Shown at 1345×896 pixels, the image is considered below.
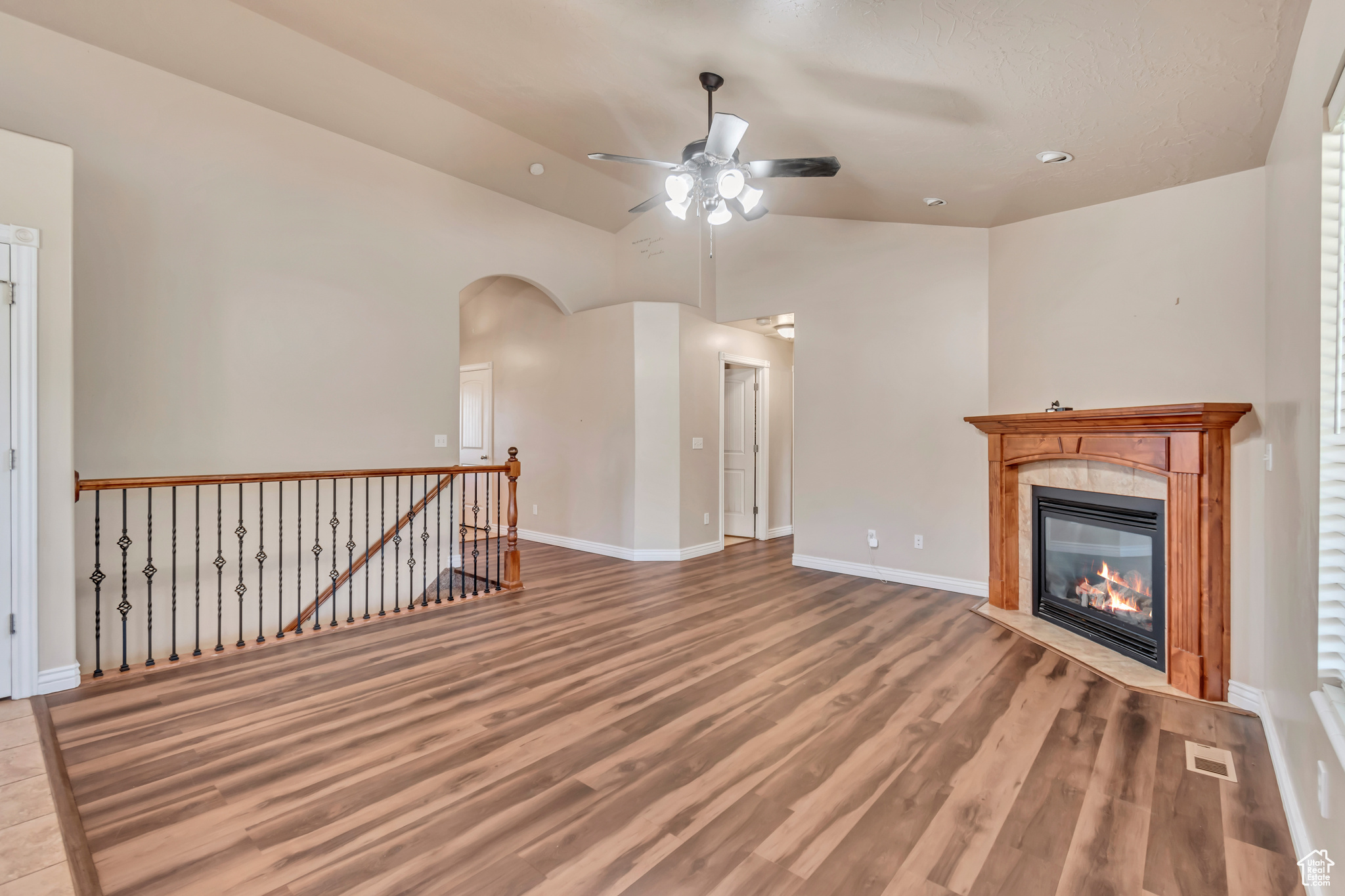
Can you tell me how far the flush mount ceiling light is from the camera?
314cm

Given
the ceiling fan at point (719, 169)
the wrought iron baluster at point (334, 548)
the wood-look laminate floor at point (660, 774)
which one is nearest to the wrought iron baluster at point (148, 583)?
the wood-look laminate floor at point (660, 774)

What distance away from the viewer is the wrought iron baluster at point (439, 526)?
4.77 meters

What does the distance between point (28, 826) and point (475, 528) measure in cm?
273

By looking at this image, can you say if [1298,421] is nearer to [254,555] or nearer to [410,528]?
[410,528]

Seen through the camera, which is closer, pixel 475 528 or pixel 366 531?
pixel 475 528

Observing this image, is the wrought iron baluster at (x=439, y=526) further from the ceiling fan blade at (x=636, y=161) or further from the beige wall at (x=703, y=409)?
the ceiling fan blade at (x=636, y=161)

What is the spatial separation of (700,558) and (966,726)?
3676 millimetres

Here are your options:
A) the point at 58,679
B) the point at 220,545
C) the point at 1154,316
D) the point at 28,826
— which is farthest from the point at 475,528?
the point at 1154,316

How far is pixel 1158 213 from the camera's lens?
3514 mm

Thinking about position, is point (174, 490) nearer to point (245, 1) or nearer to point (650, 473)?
point (245, 1)

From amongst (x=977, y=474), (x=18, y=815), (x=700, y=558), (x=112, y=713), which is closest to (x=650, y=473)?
(x=700, y=558)

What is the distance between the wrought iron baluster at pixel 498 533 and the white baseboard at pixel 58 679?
2.50 m

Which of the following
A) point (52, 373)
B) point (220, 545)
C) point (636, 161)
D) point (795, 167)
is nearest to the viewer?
point (52, 373)

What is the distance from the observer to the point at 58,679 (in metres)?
2.92
